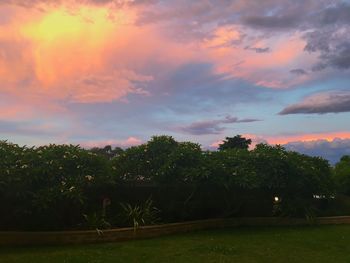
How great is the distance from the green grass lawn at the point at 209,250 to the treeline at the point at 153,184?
1642mm

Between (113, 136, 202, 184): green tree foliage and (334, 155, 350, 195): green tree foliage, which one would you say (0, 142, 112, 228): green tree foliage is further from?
(334, 155, 350, 195): green tree foliage

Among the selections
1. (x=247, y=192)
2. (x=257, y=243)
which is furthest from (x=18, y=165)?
(x=247, y=192)

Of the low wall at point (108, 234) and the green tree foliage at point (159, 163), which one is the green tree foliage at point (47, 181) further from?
the green tree foliage at point (159, 163)

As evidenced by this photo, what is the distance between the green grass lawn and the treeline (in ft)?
5.39

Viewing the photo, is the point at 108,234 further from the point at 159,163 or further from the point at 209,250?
the point at 159,163

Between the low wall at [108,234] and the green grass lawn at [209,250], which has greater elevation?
the low wall at [108,234]

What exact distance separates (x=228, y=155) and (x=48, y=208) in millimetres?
6795

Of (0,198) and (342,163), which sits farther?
(342,163)

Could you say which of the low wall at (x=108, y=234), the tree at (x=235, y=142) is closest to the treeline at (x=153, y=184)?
the low wall at (x=108, y=234)

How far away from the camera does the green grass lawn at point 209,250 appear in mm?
11180

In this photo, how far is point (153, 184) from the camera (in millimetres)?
17016

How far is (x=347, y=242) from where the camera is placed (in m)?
13.9

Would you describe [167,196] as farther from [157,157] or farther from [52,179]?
[52,179]

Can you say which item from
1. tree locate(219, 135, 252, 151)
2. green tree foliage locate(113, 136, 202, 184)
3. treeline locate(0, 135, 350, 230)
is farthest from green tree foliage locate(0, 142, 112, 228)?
tree locate(219, 135, 252, 151)
